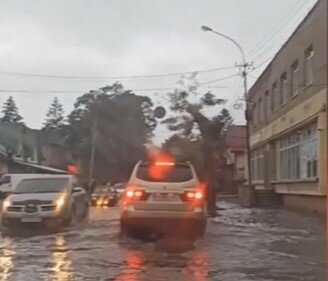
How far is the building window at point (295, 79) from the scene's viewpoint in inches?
1393

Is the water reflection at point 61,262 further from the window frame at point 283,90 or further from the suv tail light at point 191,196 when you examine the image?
the window frame at point 283,90

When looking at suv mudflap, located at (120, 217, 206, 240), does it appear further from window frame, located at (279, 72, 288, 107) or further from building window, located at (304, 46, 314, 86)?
window frame, located at (279, 72, 288, 107)

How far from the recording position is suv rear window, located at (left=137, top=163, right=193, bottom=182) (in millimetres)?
17359

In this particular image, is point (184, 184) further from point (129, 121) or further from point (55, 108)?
point (55, 108)

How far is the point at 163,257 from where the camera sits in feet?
46.6

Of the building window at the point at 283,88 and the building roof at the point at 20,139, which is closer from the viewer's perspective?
the building window at the point at 283,88

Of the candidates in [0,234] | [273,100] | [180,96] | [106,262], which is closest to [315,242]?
[106,262]

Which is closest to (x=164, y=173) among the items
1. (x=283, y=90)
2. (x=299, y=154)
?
(x=299, y=154)

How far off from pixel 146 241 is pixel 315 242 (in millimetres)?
3814

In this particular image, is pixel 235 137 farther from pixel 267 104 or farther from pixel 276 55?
pixel 276 55

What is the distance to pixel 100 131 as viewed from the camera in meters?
81.4

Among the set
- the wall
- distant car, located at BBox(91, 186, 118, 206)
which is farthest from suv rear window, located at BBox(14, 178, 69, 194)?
distant car, located at BBox(91, 186, 118, 206)

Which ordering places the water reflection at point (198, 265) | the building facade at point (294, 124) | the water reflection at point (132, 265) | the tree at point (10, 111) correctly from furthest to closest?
1. the tree at point (10, 111)
2. the building facade at point (294, 124)
3. the water reflection at point (198, 265)
4. the water reflection at point (132, 265)

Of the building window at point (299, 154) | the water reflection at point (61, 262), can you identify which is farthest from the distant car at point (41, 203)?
the building window at point (299, 154)
